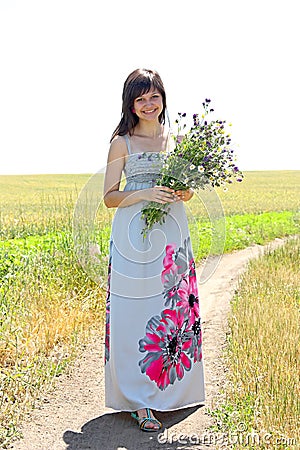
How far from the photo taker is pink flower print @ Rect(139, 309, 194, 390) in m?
4.05

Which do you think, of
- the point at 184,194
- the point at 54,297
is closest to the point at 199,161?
the point at 184,194

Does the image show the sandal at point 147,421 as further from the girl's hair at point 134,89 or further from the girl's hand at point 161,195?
the girl's hair at point 134,89

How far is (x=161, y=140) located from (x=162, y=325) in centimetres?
111

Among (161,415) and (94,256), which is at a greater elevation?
(94,256)

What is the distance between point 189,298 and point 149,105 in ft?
3.93

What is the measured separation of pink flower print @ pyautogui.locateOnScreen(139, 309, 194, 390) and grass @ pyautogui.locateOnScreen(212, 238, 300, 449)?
367 millimetres

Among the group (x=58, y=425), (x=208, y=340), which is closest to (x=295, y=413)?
(x=58, y=425)

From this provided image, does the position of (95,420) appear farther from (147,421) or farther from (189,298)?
(189,298)

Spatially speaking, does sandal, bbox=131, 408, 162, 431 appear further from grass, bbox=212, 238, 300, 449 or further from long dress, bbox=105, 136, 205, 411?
grass, bbox=212, 238, 300, 449

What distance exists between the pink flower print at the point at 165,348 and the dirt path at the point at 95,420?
0.29m

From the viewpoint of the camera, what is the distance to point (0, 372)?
4934 millimetres

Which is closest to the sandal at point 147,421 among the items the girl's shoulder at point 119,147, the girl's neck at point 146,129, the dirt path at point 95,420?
the dirt path at point 95,420

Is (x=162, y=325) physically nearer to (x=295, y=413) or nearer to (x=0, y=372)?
(x=295, y=413)

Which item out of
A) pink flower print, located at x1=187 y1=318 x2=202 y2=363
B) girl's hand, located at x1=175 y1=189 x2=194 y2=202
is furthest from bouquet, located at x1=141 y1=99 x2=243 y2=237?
pink flower print, located at x1=187 y1=318 x2=202 y2=363
